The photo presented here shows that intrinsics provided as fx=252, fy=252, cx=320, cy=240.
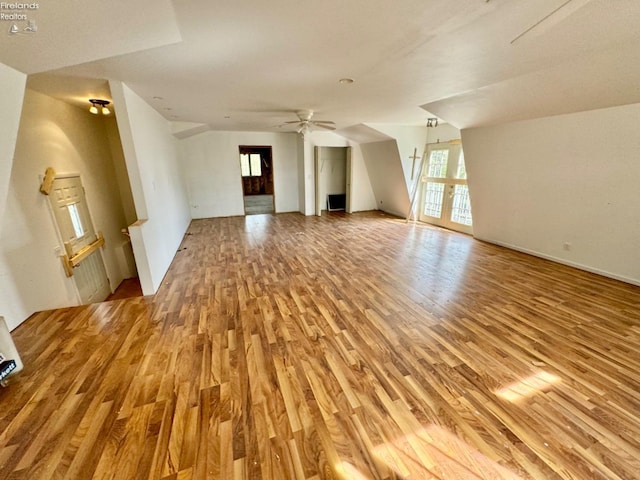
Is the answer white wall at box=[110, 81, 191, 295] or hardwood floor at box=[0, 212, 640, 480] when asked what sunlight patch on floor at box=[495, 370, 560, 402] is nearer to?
hardwood floor at box=[0, 212, 640, 480]

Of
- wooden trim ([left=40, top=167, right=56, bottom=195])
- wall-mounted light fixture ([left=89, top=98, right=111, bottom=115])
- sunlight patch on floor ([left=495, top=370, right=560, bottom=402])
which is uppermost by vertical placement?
wall-mounted light fixture ([left=89, top=98, right=111, bottom=115])

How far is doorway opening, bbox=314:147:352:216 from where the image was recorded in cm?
830

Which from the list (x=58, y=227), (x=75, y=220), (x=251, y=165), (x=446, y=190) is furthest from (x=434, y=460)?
(x=251, y=165)

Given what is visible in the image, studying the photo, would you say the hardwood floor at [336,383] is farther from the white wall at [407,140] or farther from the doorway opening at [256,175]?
the doorway opening at [256,175]

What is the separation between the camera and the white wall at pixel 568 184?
320 centimetres

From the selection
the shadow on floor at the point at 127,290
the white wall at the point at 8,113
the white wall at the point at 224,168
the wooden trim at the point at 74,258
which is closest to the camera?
the white wall at the point at 8,113

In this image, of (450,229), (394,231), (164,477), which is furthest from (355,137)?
(164,477)

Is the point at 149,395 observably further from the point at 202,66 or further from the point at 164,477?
the point at 202,66

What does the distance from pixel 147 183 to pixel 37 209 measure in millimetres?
1224

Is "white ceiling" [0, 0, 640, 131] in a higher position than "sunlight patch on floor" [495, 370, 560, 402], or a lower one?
higher

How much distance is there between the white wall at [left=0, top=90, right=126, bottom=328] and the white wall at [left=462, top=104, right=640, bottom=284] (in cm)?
650

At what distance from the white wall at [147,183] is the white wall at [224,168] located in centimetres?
260

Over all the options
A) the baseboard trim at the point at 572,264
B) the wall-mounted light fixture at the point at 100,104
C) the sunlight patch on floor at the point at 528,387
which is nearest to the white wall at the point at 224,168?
the wall-mounted light fixture at the point at 100,104

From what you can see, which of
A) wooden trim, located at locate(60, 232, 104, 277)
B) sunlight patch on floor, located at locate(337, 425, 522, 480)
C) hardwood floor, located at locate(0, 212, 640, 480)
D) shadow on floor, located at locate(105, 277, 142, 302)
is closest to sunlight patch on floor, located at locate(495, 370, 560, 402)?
hardwood floor, located at locate(0, 212, 640, 480)
